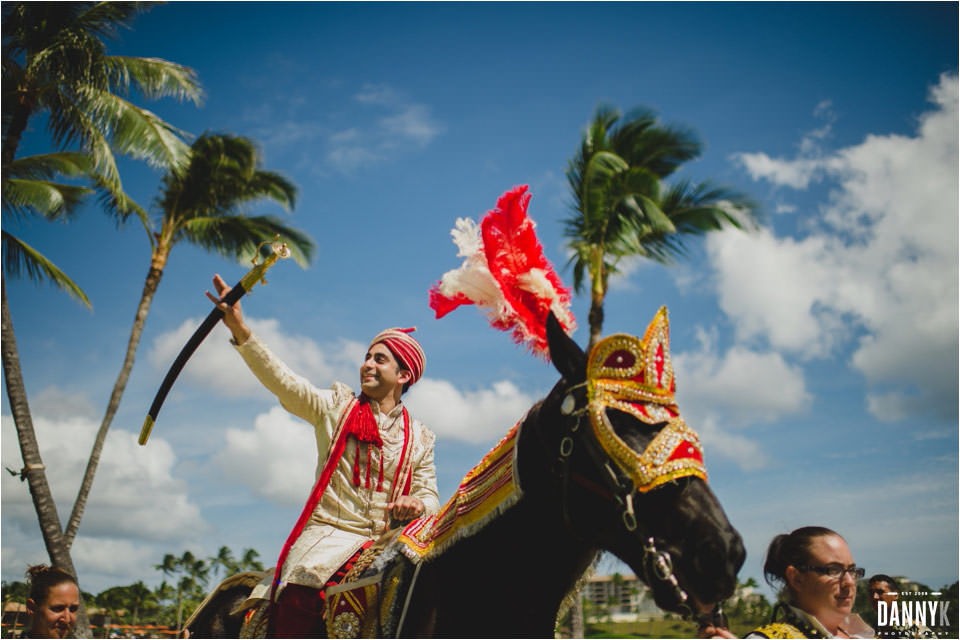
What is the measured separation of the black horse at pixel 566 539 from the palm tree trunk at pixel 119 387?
13.7m

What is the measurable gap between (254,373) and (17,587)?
179 feet

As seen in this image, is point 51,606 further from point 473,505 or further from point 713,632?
point 713,632

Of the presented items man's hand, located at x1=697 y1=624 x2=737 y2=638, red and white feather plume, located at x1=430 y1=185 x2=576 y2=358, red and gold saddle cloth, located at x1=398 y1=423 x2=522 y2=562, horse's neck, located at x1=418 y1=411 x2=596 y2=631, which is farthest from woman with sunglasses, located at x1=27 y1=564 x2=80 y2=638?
man's hand, located at x1=697 y1=624 x2=737 y2=638

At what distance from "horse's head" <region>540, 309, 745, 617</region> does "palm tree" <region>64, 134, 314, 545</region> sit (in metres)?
14.8

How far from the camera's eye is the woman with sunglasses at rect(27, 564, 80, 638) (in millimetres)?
3877

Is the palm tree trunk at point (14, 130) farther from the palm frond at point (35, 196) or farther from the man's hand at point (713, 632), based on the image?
the man's hand at point (713, 632)

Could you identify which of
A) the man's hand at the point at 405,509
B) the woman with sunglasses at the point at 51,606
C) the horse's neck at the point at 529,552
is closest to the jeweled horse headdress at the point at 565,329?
the horse's neck at the point at 529,552

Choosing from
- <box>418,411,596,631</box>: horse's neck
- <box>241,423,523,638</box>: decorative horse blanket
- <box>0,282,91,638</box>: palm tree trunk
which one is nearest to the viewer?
<box>418,411,596,631</box>: horse's neck

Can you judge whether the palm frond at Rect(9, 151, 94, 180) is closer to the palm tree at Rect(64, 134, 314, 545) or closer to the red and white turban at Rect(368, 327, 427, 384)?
the palm tree at Rect(64, 134, 314, 545)

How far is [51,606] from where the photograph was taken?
387 cm

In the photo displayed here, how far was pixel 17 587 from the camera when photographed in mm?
46156

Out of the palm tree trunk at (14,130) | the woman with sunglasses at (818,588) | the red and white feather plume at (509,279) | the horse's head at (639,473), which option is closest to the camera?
the horse's head at (639,473)

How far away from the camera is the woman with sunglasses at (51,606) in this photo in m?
3.88

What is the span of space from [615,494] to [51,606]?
3.37m
